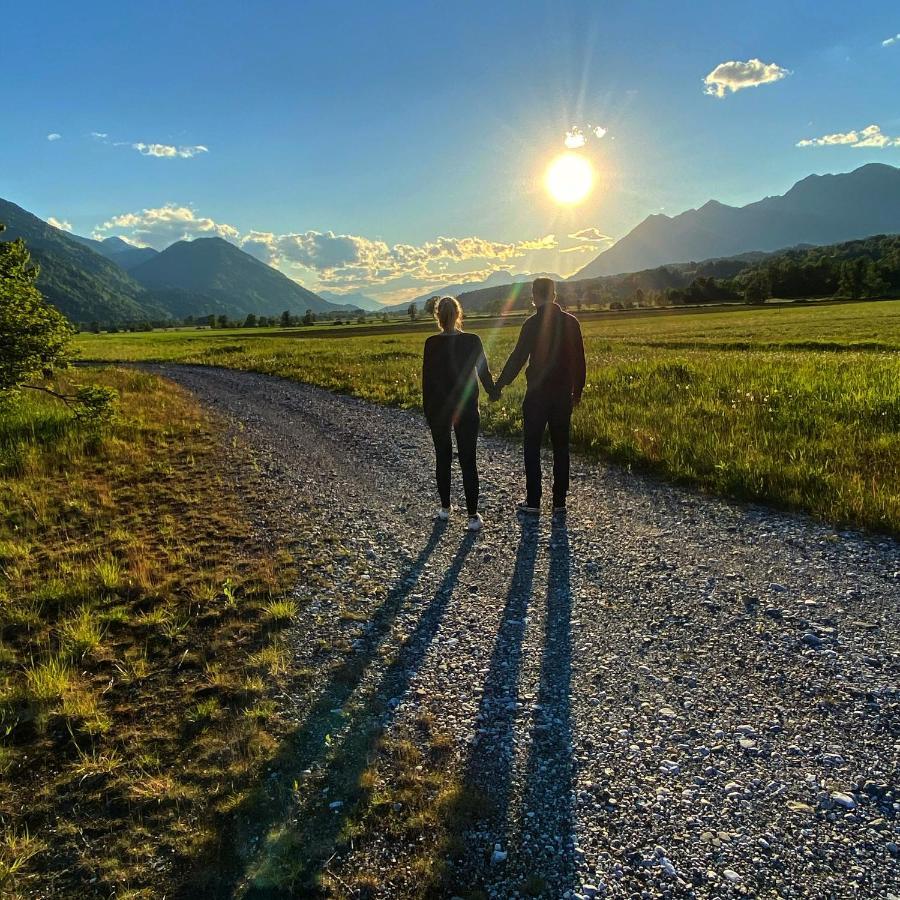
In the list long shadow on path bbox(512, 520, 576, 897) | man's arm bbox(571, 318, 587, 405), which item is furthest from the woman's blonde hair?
long shadow on path bbox(512, 520, 576, 897)

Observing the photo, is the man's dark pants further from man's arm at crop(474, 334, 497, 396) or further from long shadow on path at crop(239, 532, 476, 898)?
long shadow on path at crop(239, 532, 476, 898)

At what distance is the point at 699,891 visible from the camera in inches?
104

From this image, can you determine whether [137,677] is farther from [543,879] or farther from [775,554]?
[775,554]

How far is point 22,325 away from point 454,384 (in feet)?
31.7

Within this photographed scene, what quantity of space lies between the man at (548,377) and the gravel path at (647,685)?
670mm

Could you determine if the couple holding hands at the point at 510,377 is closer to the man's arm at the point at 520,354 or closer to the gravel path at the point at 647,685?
the man's arm at the point at 520,354

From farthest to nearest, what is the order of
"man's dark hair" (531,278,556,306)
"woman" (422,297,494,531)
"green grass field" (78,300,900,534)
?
"green grass field" (78,300,900,534) < "woman" (422,297,494,531) < "man's dark hair" (531,278,556,306)

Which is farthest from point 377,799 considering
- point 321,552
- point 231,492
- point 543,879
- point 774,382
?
point 774,382

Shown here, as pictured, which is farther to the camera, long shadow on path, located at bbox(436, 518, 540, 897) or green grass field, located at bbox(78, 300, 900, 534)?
green grass field, located at bbox(78, 300, 900, 534)

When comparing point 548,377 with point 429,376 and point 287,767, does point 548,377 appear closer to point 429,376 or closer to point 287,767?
point 429,376

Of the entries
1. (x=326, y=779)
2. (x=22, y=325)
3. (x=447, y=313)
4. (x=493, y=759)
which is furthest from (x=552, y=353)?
(x=22, y=325)

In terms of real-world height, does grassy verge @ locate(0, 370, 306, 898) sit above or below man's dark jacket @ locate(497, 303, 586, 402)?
below

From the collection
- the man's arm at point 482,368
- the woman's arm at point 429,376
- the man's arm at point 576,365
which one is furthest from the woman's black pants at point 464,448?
the man's arm at point 576,365

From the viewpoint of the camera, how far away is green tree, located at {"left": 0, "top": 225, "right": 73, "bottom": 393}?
11000 mm
